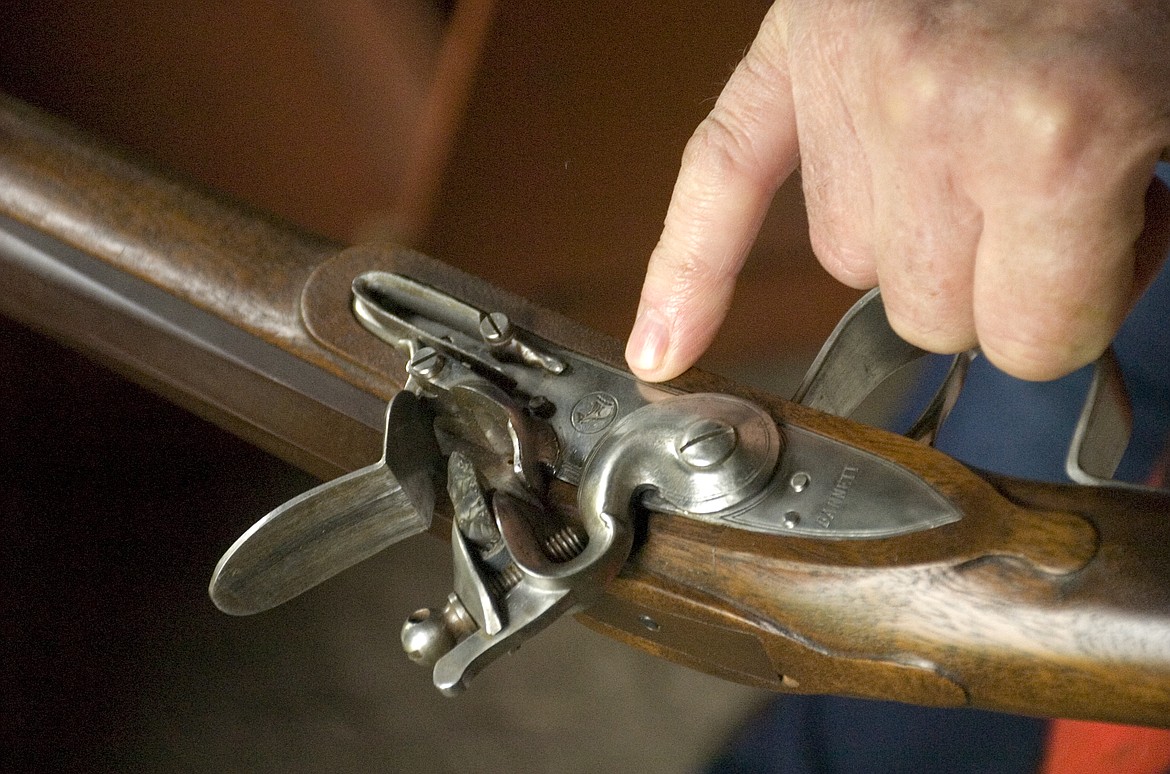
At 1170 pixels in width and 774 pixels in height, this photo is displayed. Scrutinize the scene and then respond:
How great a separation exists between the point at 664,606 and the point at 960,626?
30 cm

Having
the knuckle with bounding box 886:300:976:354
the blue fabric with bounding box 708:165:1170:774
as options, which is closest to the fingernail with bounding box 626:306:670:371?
the knuckle with bounding box 886:300:976:354

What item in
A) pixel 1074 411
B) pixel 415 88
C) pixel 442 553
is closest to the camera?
pixel 1074 411

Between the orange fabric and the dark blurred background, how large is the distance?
0.85 metres

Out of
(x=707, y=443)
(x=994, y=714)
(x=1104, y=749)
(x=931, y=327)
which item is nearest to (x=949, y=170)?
(x=931, y=327)

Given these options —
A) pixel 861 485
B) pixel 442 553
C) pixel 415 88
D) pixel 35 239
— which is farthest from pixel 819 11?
pixel 442 553

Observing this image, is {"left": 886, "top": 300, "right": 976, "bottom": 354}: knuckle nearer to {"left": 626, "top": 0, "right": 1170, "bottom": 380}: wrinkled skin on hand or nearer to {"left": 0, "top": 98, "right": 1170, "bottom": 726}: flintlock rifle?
{"left": 626, "top": 0, "right": 1170, "bottom": 380}: wrinkled skin on hand

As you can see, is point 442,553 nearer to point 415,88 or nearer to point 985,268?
point 415,88

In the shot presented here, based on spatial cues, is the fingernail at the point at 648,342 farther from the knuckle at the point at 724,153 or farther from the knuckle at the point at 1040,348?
the knuckle at the point at 1040,348

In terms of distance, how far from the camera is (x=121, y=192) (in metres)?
1.57

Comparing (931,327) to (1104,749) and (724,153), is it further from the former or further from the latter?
(1104,749)

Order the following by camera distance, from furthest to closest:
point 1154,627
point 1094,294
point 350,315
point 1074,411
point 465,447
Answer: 1. point 1074,411
2. point 350,315
3. point 465,447
4. point 1094,294
5. point 1154,627

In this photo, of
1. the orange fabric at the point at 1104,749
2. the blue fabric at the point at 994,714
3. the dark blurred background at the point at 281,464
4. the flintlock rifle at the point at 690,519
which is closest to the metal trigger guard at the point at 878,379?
the flintlock rifle at the point at 690,519

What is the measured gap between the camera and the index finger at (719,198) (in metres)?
1.33

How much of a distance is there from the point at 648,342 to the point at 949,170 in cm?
39
